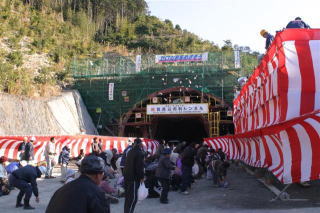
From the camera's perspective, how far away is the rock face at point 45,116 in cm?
2320

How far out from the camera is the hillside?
98.0 feet

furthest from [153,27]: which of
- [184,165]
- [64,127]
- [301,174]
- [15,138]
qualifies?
[301,174]

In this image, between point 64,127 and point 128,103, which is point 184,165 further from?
point 128,103

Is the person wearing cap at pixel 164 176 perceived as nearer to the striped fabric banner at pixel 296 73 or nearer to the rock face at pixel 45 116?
the striped fabric banner at pixel 296 73

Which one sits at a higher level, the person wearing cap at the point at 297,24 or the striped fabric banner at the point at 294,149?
the person wearing cap at the point at 297,24

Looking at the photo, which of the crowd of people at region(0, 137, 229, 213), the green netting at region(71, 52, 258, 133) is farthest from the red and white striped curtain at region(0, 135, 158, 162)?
the green netting at region(71, 52, 258, 133)

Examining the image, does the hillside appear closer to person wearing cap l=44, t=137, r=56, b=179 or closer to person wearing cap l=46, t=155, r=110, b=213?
person wearing cap l=44, t=137, r=56, b=179

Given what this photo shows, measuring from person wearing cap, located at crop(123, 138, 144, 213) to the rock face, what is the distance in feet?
52.8

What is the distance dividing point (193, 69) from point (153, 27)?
116 feet

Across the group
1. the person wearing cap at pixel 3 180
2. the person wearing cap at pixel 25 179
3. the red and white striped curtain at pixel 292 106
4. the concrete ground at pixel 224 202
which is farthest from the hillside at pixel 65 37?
the red and white striped curtain at pixel 292 106

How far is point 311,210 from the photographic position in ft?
24.4

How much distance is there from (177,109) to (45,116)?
1065 centimetres

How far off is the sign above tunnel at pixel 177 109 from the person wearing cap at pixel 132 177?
924 inches

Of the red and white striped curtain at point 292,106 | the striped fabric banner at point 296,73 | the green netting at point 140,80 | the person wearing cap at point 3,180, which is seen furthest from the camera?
the green netting at point 140,80
